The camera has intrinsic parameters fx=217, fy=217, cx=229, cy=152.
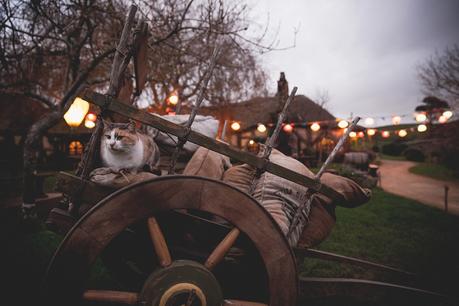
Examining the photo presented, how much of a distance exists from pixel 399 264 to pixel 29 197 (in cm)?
585

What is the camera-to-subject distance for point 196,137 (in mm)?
1074

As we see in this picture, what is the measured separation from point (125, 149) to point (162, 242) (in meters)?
0.72

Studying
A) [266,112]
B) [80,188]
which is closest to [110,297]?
[80,188]

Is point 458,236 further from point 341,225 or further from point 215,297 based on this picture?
point 215,297

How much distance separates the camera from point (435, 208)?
19.2ft

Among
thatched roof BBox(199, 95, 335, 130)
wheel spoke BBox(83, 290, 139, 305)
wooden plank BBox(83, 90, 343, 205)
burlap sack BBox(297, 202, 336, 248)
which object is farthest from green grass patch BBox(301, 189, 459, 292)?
thatched roof BBox(199, 95, 335, 130)

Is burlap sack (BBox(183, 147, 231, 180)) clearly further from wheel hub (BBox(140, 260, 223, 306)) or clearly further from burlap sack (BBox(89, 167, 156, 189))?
wheel hub (BBox(140, 260, 223, 306))

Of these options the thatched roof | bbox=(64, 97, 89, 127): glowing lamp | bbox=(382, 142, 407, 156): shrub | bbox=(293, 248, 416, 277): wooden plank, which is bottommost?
bbox=(293, 248, 416, 277): wooden plank

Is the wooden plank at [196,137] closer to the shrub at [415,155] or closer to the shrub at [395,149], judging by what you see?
the shrub at [415,155]

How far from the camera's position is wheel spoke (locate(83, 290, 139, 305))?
3.02 feet

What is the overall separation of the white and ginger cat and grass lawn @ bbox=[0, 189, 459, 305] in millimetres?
1633

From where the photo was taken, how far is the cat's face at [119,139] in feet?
4.54

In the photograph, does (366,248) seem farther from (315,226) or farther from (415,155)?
(415,155)

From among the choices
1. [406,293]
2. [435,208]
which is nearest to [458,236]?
[435,208]
